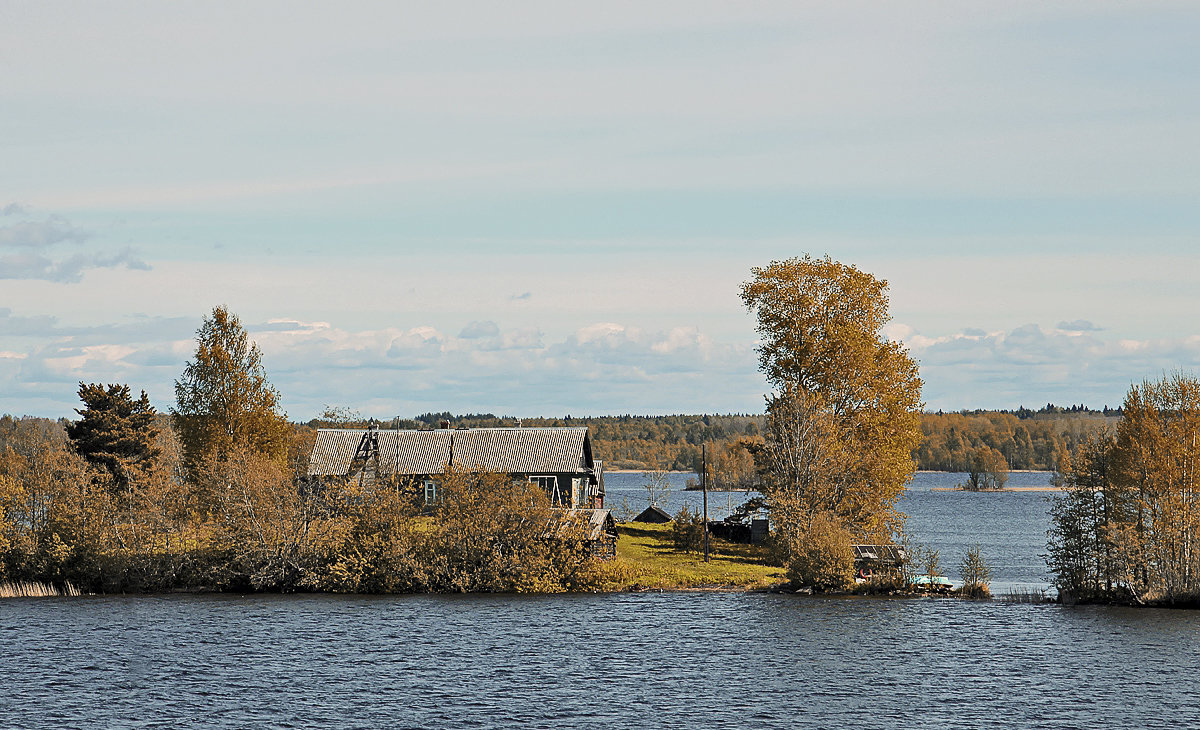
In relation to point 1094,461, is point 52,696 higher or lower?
lower

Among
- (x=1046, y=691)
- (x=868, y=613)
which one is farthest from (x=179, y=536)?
(x=1046, y=691)

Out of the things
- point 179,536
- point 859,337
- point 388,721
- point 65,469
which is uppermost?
point 859,337

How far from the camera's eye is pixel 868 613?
2181 inches

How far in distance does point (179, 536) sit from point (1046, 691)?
1910 inches

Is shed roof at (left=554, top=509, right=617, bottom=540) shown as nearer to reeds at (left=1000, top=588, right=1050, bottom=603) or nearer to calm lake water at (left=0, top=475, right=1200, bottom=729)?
calm lake water at (left=0, top=475, right=1200, bottom=729)

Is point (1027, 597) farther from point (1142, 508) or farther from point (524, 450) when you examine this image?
point (524, 450)

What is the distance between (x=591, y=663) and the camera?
1747 inches

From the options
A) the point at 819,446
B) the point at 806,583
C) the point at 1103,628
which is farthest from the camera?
the point at 819,446

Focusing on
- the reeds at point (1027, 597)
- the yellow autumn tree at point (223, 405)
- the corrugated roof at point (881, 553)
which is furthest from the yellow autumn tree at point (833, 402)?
the yellow autumn tree at point (223, 405)

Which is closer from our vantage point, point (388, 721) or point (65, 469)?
point (388, 721)

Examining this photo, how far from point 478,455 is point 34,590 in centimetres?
2844

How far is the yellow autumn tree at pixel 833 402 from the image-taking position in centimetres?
6456

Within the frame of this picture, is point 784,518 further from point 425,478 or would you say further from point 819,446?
point 425,478

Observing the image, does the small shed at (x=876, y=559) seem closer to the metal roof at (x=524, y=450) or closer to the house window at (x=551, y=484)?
the metal roof at (x=524, y=450)
